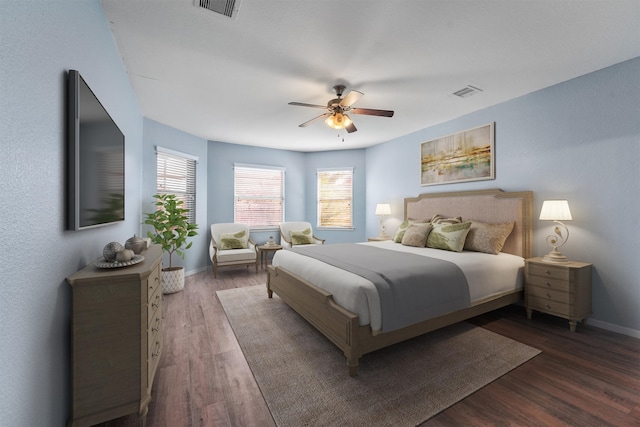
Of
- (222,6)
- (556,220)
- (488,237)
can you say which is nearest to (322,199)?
(488,237)

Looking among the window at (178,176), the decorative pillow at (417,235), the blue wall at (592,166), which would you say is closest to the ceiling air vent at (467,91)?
the blue wall at (592,166)

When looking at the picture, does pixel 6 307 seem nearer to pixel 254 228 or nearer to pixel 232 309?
pixel 232 309

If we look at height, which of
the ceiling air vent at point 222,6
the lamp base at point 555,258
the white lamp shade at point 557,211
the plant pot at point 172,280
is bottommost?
the plant pot at point 172,280

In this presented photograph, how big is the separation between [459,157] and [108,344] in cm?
457

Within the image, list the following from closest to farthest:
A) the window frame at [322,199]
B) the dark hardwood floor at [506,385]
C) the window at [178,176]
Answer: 1. the dark hardwood floor at [506,385]
2. the window at [178,176]
3. the window frame at [322,199]

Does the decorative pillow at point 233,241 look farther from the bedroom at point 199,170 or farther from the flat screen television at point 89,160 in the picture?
the flat screen television at point 89,160

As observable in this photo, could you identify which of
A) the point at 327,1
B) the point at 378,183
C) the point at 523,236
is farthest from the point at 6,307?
the point at 378,183

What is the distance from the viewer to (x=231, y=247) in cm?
500

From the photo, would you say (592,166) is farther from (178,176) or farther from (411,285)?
(178,176)

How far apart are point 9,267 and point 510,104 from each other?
15.6 ft

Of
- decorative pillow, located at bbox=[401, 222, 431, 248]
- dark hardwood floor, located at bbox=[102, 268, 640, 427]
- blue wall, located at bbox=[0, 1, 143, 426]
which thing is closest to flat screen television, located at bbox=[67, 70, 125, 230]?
blue wall, located at bbox=[0, 1, 143, 426]

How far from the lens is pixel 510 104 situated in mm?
3506

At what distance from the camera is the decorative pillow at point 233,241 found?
4.98 metres

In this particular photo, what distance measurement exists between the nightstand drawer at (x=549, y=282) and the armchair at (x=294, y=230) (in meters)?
3.60
